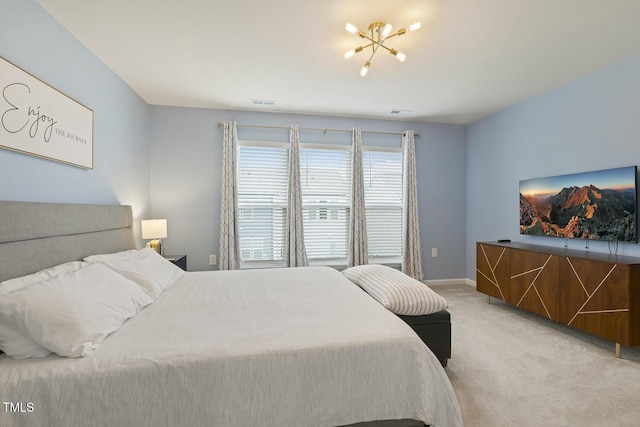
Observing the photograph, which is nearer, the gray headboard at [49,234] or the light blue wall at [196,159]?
the gray headboard at [49,234]

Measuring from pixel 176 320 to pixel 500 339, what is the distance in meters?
2.82

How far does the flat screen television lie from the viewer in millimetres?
2572

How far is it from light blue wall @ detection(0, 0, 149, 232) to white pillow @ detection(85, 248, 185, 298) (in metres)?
0.65

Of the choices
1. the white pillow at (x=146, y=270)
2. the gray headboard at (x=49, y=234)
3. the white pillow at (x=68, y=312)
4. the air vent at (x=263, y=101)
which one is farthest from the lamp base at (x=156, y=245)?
the air vent at (x=263, y=101)

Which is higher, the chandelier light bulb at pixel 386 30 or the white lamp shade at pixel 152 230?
the chandelier light bulb at pixel 386 30

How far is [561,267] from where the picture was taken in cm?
270

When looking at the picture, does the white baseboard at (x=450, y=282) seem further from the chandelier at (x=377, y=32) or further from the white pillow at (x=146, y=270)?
the white pillow at (x=146, y=270)

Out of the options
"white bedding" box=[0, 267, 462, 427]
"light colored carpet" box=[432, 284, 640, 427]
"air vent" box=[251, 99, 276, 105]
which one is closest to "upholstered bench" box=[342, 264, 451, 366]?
"light colored carpet" box=[432, 284, 640, 427]

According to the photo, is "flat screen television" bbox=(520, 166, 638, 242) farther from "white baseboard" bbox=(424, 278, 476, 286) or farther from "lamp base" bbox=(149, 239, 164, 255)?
"lamp base" bbox=(149, 239, 164, 255)

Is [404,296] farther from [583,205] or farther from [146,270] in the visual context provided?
[583,205]

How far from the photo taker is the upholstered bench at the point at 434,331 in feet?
6.61

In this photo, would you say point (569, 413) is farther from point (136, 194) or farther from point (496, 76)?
point (136, 194)

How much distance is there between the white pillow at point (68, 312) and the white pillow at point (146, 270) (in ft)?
1.24

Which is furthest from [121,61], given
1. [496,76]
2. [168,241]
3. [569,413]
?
[569,413]
